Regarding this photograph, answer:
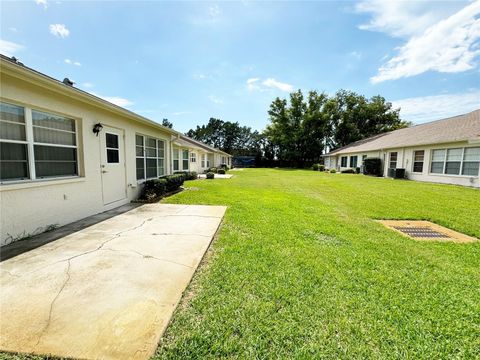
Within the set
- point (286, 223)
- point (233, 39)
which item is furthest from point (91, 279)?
point (233, 39)

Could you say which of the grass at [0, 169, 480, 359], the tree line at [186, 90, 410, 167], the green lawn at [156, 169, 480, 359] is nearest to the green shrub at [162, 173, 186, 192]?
the green lawn at [156, 169, 480, 359]

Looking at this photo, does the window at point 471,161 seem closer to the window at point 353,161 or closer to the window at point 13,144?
the window at point 353,161

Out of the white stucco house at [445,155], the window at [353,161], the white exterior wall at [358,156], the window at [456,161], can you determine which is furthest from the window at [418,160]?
the window at [353,161]

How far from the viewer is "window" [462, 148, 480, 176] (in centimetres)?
Result: 1192

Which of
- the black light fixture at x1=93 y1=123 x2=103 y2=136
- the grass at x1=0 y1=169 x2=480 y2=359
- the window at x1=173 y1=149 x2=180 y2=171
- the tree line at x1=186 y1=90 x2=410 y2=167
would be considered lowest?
the grass at x1=0 y1=169 x2=480 y2=359

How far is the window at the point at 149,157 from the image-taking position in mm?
8367

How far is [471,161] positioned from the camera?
40.3 ft

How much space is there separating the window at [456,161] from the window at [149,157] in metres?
17.0

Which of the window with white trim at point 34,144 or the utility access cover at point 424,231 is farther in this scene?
the utility access cover at point 424,231

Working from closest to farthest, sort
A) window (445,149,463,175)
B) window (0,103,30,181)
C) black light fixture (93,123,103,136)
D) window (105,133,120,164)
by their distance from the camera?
window (0,103,30,181)
black light fixture (93,123,103,136)
window (105,133,120,164)
window (445,149,463,175)

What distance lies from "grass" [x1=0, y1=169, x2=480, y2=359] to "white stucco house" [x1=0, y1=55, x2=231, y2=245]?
3564 millimetres

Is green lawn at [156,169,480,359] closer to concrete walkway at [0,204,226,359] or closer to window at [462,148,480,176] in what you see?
concrete walkway at [0,204,226,359]

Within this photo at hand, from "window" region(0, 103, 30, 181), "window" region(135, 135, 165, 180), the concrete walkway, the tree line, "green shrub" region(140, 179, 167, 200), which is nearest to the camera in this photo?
the concrete walkway

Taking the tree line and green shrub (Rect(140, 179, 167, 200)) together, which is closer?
green shrub (Rect(140, 179, 167, 200))
